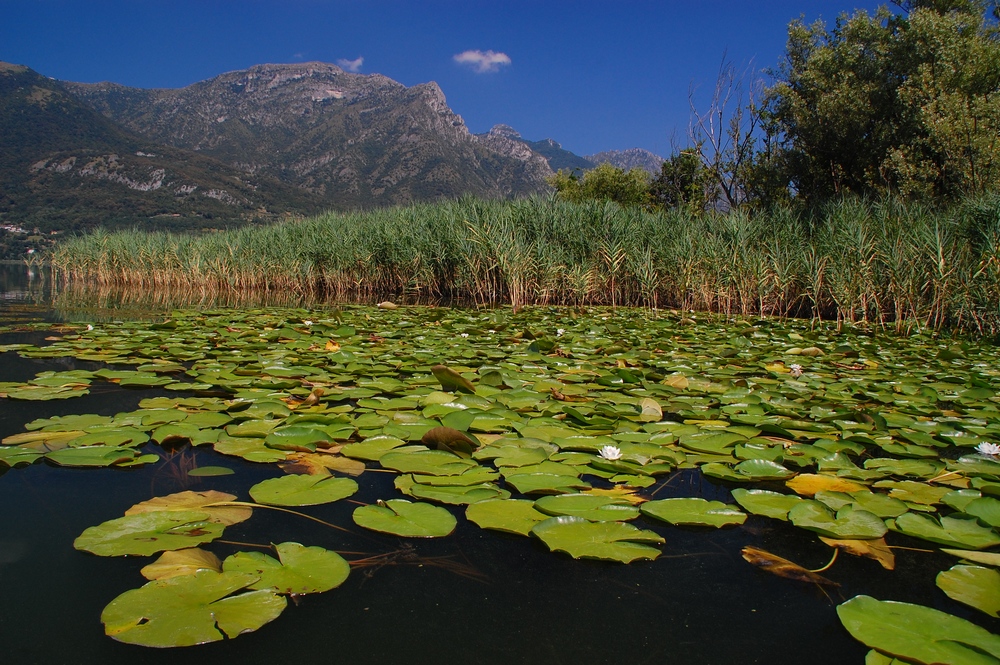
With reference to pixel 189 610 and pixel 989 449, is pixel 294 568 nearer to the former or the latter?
pixel 189 610

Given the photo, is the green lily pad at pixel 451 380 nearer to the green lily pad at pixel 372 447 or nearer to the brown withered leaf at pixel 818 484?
the green lily pad at pixel 372 447

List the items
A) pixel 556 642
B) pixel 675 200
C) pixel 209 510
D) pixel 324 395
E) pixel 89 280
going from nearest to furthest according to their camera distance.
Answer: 1. pixel 556 642
2. pixel 209 510
3. pixel 324 395
4. pixel 89 280
5. pixel 675 200

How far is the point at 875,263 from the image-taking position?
6391 millimetres

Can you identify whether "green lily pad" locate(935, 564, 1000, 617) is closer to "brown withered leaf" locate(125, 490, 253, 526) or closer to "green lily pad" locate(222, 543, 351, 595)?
"green lily pad" locate(222, 543, 351, 595)

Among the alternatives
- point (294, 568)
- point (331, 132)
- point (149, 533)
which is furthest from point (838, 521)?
point (331, 132)

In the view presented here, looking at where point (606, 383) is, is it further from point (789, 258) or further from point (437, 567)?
point (789, 258)

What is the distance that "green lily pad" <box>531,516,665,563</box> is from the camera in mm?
1272

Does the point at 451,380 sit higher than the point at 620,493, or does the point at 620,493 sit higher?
the point at 451,380

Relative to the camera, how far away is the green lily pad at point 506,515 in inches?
54.7

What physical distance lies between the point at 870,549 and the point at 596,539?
696 mm

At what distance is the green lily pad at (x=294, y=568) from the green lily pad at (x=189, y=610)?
27 millimetres

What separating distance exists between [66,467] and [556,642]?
5.43ft

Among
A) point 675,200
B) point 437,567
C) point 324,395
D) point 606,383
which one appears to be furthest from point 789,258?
point 675,200

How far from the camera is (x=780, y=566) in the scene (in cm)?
130
